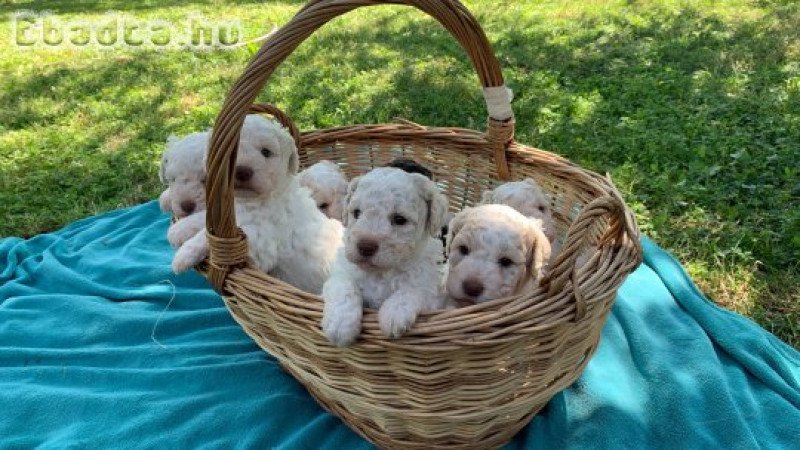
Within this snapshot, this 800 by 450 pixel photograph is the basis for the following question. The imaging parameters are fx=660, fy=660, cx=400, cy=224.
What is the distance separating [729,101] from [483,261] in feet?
14.9

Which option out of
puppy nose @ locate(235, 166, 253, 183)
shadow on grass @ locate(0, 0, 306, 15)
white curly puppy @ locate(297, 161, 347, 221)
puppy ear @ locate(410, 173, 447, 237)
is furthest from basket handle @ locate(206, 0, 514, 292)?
shadow on grass @ locate(0, 0, 306, 15)

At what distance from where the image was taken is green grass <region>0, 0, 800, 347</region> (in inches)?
170

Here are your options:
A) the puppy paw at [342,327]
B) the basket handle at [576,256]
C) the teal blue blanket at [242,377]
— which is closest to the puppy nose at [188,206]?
the teal blue blanket at [242,377]

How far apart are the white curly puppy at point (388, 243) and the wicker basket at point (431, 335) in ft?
0.56

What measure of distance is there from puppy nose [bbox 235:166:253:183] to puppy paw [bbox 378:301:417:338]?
0.98 m

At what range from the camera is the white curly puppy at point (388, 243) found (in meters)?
2.31

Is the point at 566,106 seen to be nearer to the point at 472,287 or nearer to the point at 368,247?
the point at 472,287

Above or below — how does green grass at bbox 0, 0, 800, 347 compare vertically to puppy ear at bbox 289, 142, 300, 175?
below

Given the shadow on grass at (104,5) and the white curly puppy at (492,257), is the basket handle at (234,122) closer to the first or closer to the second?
the white curly puppy at (492,257)

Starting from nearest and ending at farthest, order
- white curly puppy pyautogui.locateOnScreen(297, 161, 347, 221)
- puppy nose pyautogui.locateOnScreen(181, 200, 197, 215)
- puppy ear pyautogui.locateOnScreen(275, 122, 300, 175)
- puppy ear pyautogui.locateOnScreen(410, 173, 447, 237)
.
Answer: puppy ear pyautogui.locateOnScreen(410, 173, 447, 237) < puppy ear pyautogui.locateOnScreen(275, 122, 300, 175) < puppy nose pyautogui.locateOnScreen(181, 200, 197, 215) < white curly puppy pyautogui.locateOnScreen(297, 161, 347, 221)

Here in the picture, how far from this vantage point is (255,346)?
3.31 metres

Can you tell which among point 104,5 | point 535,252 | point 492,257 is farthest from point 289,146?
point 104,5

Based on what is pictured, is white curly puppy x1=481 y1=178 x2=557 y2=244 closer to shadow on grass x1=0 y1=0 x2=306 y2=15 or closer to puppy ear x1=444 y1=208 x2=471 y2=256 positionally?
puppy ear x1=444 y1=208 x2=471 y2=256

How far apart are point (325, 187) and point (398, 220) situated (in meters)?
1.45
